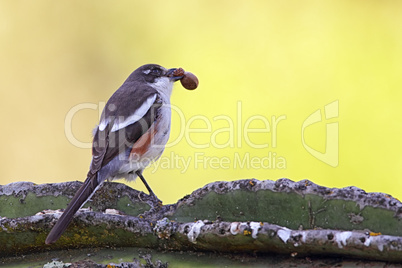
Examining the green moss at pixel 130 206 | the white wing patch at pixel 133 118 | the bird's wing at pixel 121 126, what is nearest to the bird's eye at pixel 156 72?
the bird's wing at pixel 121 126

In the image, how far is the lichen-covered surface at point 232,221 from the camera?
2420 millimetres

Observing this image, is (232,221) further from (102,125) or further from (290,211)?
(102,125)

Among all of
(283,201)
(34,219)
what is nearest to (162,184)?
(34,219)

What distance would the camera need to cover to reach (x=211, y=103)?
5836 mm

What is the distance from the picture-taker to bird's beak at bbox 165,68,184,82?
5480 mm

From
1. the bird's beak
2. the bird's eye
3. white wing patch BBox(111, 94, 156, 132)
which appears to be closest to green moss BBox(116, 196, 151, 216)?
white wing patch BBox(111, 94, 156, 132)

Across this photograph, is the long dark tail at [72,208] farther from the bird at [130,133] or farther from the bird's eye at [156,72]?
the bird's eye at [156,72]

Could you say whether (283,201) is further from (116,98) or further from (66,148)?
(66,148)

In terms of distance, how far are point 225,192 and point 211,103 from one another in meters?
3.04

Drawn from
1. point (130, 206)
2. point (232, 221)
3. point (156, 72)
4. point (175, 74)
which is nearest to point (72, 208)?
point (130, 206)

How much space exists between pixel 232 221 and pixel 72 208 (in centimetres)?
83

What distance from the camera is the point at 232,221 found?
2.81 metres

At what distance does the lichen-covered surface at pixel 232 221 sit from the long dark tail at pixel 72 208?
0.14 feet

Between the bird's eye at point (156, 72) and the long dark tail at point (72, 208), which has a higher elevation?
the bird's eye at point (156, 72)
